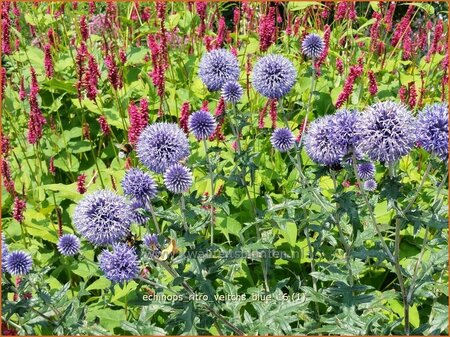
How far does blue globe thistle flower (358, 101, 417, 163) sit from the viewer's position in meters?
1.58

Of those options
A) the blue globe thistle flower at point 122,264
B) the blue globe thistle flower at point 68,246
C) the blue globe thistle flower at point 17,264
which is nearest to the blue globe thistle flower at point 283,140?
the blue globe thistle flower at point 122,264

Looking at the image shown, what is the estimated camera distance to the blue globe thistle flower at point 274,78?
88.1 inches

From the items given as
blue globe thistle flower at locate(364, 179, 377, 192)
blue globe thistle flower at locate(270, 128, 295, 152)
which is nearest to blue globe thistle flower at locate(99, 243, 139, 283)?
blue globe thistle flower at locate(270, 128, 295, 152)

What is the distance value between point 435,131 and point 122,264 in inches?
38.7

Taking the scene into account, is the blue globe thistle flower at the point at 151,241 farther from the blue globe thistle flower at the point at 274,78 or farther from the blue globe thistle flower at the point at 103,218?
the blue globe thistle flower at the point at 274,78

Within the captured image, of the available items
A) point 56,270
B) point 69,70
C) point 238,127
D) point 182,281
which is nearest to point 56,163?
point 56,270

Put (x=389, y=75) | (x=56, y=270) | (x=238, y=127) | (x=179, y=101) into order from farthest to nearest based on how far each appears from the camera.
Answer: (x=389, y=75) < (x=179, y=101) < (x=56, y=270) < (x=238, y=127)

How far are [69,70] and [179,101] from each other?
0.93 metres

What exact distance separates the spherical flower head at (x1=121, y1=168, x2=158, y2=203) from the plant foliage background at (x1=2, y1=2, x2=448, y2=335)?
0.08 m

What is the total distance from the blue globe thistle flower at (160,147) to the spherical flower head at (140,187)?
9 centimetres

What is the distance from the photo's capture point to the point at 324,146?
176 centimetres

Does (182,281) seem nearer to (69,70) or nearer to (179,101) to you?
(179,101)

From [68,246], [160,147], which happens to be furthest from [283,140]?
[68,246]

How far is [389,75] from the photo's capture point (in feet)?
11.6
